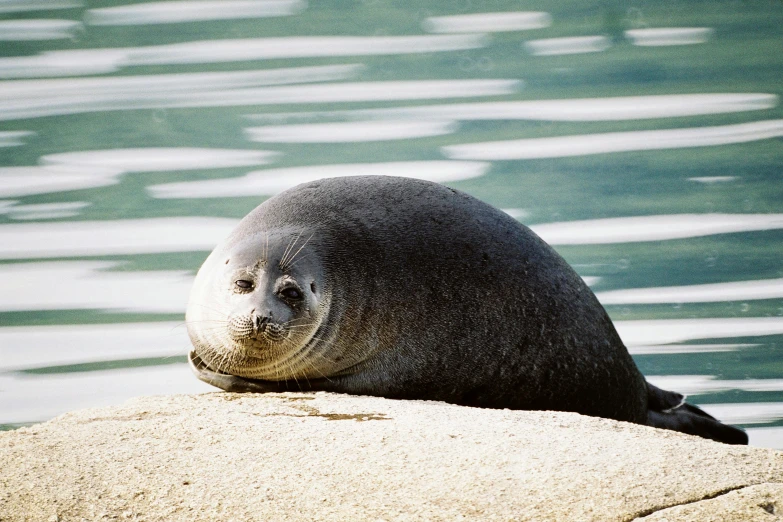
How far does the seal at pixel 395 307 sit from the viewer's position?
3984 mm

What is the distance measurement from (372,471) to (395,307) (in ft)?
4.52

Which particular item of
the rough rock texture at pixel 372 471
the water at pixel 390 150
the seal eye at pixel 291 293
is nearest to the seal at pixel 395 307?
the seal eye at pixel 291 293

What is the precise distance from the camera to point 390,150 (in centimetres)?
819

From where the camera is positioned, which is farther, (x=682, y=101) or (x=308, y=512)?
(x=682, y=101)

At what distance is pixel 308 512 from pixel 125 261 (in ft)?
15.7

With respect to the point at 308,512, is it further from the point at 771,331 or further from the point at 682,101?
the point at 682,101

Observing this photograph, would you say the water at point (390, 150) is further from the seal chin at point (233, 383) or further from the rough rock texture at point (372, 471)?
the rough rock texture at point (372, 471)

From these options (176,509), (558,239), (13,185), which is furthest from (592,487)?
(13,185)

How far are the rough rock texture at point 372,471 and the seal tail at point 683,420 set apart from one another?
1.39 m

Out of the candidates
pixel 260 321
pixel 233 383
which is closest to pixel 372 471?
pixel 260 321

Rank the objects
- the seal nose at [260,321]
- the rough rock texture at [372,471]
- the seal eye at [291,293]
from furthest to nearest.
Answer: the seal eye at [291,293] → the seal nose at [260,321] → the rough rock texture at [372,471]

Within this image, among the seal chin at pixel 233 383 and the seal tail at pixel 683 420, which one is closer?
the seal chin at pixel 233 383

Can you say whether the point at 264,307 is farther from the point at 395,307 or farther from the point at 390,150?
the point at 390,150

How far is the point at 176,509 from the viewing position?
2.58 metres
